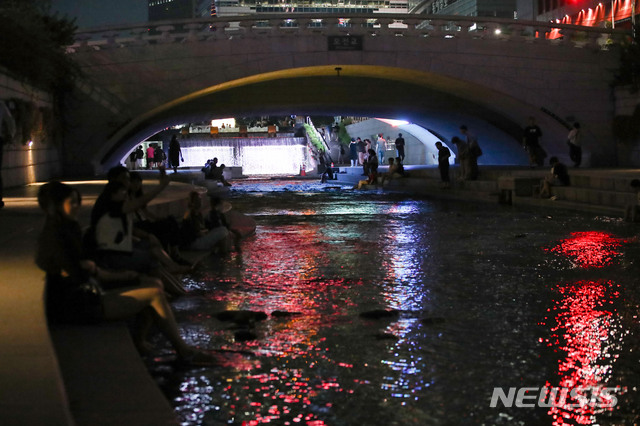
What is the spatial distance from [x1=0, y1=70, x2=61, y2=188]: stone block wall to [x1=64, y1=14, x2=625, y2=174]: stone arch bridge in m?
2.78

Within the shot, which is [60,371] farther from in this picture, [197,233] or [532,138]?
→ [532,138]

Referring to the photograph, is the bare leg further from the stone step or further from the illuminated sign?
the illuminated sign

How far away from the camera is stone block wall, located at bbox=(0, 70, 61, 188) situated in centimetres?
1822

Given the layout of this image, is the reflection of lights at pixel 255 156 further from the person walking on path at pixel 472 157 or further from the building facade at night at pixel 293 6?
the building facade at night at pixel 293 6

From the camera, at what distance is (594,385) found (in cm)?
470

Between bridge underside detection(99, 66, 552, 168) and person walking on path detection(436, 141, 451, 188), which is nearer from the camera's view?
person walking on path detection(436, 141, 451, 188)

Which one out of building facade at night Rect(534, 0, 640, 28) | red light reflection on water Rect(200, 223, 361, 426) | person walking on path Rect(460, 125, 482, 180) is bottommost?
red light reflection on water Rect(200, 223, 361, 426)

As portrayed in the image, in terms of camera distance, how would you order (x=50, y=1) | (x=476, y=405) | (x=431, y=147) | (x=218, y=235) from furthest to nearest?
1. (x=431, y=147)
2. (x=50, y=1)
3. (x=218, y=235)
4. (x=476, y=405)

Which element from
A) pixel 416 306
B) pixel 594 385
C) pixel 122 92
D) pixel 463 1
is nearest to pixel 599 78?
pixel 122 92

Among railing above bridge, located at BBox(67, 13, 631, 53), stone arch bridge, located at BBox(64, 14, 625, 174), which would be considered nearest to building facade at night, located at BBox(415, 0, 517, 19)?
stone arch bridge, located at BBox(64, 14, 625, 174)

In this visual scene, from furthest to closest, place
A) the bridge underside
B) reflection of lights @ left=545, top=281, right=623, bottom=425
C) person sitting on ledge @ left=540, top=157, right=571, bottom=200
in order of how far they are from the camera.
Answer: the bridge underside → person sitting on ledge @ left=540, top=157, right=571, bottom=200 → reflection of lights @ left=545, top=281, right=623, bottom=425

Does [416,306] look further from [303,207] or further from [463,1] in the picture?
[463,1]

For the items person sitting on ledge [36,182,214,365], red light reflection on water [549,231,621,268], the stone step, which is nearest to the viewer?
person sitting on ledge [36,182,214,365]

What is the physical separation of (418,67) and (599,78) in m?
7.59
